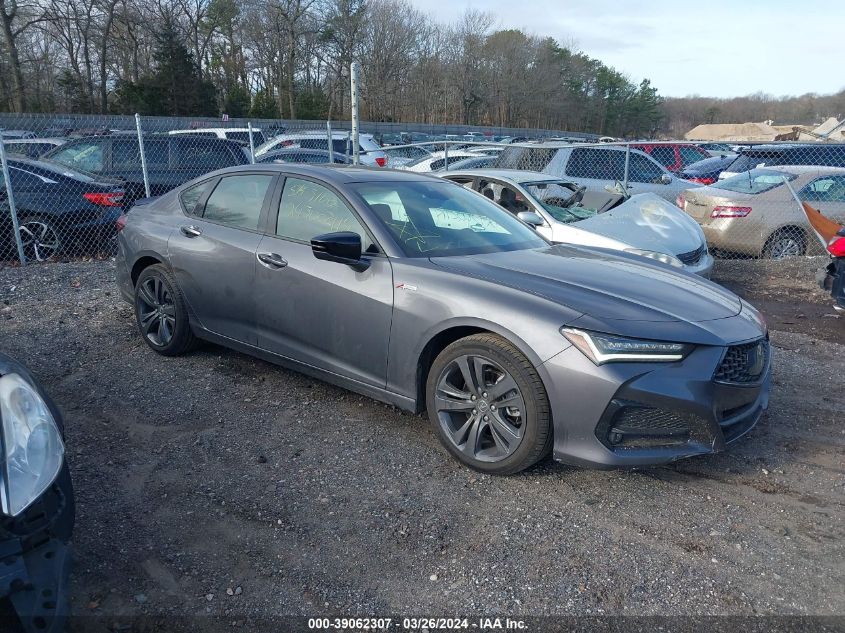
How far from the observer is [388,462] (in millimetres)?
3584

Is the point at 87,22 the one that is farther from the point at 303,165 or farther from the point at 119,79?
the point at 303,165

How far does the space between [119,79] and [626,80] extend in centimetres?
6724

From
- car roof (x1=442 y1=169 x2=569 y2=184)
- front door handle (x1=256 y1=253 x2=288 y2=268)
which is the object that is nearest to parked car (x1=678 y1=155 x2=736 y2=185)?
car roof (x1=442 y1=169 x2=569 y2=184)

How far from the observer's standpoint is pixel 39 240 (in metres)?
→ 8.65

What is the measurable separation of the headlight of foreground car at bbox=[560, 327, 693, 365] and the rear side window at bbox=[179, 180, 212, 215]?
3.17 meters

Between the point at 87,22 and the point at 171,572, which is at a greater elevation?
the point at 87,22

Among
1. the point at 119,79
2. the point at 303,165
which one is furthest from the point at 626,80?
the point at 303,165

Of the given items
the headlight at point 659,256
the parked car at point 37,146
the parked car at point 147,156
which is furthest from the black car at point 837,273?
the parked car at point 37,146

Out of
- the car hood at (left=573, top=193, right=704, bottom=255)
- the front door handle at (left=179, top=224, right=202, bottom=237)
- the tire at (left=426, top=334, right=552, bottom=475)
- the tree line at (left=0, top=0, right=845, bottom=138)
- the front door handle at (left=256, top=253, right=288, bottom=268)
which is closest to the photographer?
the tire at (left=426, top=334, right=552, bottom=475)

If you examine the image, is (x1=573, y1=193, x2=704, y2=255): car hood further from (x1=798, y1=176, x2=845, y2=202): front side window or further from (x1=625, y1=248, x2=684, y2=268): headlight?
(x1=798, y1=176, x2=845, y2=202): front side window

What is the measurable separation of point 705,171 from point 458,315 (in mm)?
15396

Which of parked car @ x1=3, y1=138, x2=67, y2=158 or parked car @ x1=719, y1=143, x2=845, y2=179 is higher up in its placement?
parked car @ x1=719, y1=143, x2=845, y2=179

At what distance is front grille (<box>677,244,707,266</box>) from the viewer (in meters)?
7.06

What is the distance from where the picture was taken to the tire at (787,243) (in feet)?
29.5
